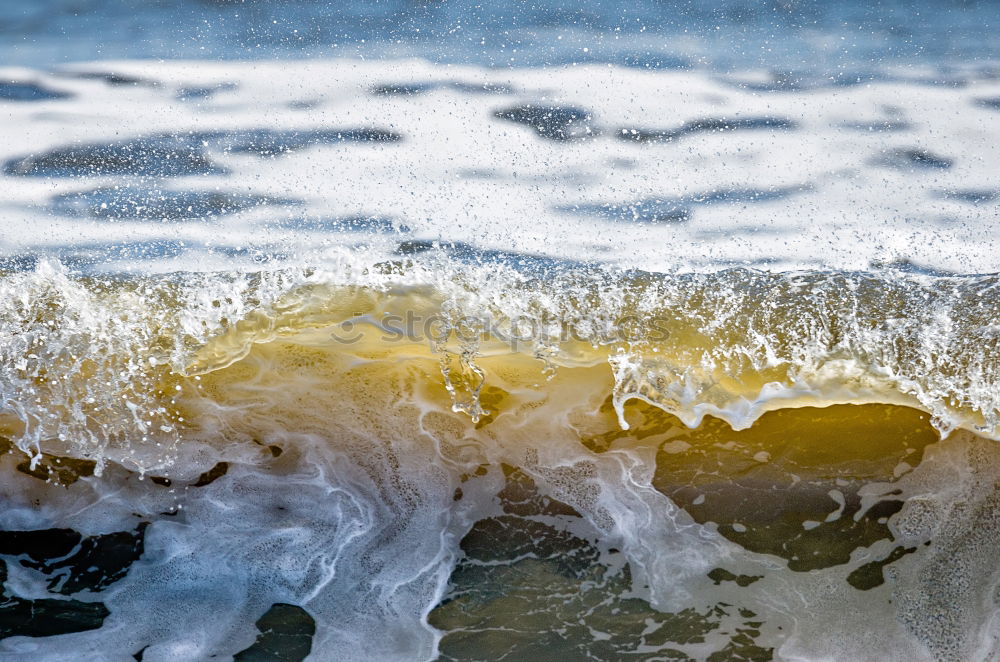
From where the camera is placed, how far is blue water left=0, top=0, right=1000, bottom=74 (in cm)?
177

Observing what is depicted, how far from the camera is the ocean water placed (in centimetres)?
170

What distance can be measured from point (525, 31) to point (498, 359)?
0.93 metres

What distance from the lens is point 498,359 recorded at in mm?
1743

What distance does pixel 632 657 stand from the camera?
1.75 m

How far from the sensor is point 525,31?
1.79 metres

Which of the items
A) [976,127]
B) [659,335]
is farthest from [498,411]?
[976,127]

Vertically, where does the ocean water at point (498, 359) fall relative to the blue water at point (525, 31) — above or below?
below

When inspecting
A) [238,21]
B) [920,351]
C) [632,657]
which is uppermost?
[238,21]

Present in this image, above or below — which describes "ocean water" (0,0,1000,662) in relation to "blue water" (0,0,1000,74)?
below

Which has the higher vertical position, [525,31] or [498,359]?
[525,31]

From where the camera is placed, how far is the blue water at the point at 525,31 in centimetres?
177

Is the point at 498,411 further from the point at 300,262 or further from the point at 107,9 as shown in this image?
the point at 107,9

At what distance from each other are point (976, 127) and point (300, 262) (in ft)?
6.18

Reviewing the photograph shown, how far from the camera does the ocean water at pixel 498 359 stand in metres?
1.70
